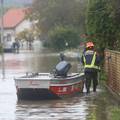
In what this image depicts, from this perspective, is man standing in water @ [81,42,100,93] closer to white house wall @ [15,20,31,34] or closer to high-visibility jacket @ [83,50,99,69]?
high-visibility jacket @ [83,50,99,69]

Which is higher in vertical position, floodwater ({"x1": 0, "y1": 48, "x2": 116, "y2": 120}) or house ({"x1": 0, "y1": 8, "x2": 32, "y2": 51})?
house ({"x1": 0, "y1": 8, "x2": 32, "y2": 51})

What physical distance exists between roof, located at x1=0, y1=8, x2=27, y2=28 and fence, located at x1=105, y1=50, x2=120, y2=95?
10152 cm

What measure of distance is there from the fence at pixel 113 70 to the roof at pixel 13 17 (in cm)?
10152

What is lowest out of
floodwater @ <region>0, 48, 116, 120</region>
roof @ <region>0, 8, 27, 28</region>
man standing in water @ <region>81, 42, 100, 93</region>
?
floodwater @ <region>0, 48, 116, 120</region>

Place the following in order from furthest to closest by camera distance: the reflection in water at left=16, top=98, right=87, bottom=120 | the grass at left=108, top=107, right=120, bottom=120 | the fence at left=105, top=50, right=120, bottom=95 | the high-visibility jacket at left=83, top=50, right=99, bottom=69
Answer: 1. the high-visibility jacket at left=83, top=50, right=99, bottom=69
2. the fence at left=105, top=50, right=120, bottom=95
3. the reflection in water at left=16, top=98, right=87, bottom=120
4. the grass at left=108, top=107, right=120, bottom=120

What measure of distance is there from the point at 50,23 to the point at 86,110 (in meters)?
74.3

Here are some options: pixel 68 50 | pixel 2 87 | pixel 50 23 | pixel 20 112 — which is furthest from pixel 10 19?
pixel 20 112

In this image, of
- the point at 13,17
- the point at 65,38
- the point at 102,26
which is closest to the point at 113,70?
the point at 102,26


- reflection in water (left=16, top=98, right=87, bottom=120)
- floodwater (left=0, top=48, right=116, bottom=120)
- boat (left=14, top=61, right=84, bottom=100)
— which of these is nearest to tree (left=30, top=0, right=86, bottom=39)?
boat (left=14, top=61, right=84, bottom=100)

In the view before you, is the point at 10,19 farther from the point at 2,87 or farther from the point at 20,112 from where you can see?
the point at 20,112

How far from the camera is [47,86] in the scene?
1856cm

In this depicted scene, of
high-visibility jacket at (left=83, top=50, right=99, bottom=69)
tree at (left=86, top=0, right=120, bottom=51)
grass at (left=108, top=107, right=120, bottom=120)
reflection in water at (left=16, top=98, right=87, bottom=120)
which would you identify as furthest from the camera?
tree at (left=86, top=0, right=120, bottom=51)

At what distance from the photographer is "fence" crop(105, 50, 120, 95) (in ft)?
64.2

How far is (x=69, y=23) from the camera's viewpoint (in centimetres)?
8606
